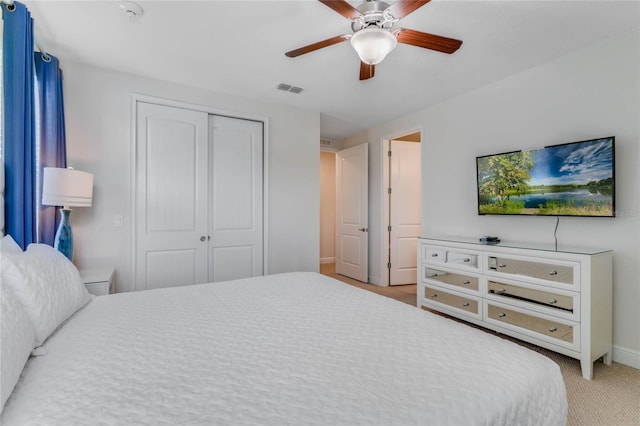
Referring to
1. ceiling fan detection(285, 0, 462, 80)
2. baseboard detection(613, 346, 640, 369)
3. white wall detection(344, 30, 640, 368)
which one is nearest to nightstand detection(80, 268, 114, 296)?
ceiling fan detection(285, 0, 462, 80)

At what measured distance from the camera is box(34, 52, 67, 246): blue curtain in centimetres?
232

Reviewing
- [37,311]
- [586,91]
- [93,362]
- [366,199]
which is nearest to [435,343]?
[93,362]

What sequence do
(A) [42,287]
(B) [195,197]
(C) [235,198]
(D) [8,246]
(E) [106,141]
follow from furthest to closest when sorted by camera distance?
(C) [235,198], (B) [195,197], (E) [106,141], (D) [8,246], (A) [42,287]

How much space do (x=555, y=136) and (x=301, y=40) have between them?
234 centimetres

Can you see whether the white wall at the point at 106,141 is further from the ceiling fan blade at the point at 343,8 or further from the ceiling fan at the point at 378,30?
the ceiling fan blade at the point at 343,8

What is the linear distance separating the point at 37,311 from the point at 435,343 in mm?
1443

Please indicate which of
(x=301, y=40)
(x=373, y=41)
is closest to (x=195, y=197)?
(x=301, y=40)

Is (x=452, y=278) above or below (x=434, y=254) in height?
below

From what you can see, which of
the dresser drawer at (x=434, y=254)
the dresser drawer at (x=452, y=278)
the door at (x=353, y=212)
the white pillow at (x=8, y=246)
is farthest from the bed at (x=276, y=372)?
the door at (x=353, y=212)

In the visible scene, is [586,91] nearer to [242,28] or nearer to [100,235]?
[242,28]

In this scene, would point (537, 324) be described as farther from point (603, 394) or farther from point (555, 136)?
point (555, 136)

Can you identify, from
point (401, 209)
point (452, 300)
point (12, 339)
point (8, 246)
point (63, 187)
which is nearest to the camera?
point (12, 339)

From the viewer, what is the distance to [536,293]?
2371 millimetres

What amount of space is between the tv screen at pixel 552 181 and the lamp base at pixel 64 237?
374 centimetres
